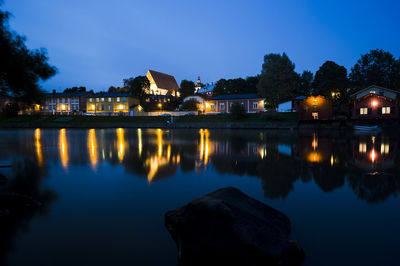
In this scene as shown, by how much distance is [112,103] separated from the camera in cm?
8150

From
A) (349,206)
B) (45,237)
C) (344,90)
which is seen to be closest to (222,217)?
(45,237)

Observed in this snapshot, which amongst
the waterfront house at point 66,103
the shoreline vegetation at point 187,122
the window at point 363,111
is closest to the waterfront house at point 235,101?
the shoreline vegetation at point 187,122

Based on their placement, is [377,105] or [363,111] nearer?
[377,105]

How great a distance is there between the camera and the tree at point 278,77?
56.5 m

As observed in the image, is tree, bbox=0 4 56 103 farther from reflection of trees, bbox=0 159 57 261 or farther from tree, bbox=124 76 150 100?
tree, bbox=124 76 150 100

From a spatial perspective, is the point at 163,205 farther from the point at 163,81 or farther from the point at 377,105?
the point at 163,81

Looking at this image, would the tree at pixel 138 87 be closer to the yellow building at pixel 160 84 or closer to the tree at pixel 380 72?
the yellow building at pixel 160 84

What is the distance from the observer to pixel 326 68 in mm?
67812

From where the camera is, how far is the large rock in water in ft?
12.3

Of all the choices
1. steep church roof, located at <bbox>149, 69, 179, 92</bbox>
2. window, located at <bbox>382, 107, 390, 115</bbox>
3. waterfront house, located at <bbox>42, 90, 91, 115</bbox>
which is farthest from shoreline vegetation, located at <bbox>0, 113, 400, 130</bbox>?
steep church roof, located at <bbox>149, 69, 179, 92</bbox>

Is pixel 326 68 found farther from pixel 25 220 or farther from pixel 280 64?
pixel 25 220

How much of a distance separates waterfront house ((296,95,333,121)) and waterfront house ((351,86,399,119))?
16.3ft

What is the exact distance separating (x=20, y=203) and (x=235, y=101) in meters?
62.0

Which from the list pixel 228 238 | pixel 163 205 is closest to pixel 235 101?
pixel 163 205
